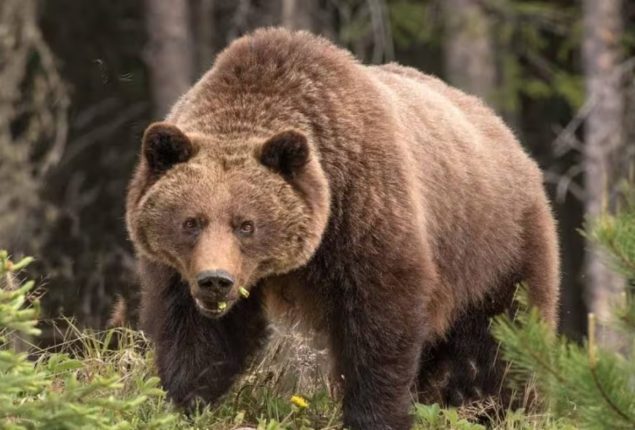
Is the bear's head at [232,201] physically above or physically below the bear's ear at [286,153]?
below

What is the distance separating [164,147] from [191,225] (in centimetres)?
39

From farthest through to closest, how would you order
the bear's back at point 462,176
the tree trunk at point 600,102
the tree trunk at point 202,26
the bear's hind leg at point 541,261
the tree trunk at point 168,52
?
the tree trunk at point 202,26
the tree trunk at point 168,52
the tree trunk at point 600,102
the bear's hind leg at point 541,261
the bear's back at point 462,176

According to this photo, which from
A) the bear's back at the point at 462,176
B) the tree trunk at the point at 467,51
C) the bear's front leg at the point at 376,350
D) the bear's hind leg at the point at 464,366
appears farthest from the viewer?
the tree trunk at the point at 467,51

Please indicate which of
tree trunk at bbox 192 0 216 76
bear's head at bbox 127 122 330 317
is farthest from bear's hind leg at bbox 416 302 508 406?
tree trunk at bbox 192 0 216 76

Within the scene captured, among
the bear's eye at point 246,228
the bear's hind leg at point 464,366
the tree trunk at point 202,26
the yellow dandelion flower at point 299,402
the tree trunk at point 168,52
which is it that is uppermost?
the bear's eye at point 246,228

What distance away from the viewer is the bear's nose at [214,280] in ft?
19.1

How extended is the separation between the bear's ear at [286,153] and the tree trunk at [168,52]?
457 inches

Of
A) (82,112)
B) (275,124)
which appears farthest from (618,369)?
(82,112)

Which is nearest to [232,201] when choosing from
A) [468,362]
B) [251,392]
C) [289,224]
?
[289,224]

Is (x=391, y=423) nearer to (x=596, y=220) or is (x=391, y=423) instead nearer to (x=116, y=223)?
(x=596, y=220)

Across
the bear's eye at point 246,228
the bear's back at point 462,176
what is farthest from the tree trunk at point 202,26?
the bear's eye at point 246,228

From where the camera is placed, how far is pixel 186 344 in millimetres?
6484

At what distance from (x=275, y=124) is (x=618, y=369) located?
2.56m

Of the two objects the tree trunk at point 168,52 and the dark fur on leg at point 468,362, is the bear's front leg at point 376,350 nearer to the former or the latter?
the dark fur on leg at point 468,362
